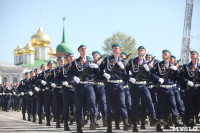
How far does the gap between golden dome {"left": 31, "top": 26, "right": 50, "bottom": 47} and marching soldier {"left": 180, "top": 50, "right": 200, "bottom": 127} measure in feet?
379

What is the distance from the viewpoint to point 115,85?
9.80m

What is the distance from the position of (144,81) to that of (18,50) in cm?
12881

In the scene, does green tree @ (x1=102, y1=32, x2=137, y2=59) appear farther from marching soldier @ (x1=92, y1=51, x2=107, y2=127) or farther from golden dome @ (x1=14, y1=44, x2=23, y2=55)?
golden dome @ (x1=14, y1=44, x2=23, y2=55)

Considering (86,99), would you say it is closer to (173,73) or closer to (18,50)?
(173,73)

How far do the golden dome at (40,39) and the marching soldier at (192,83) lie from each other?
379 feet

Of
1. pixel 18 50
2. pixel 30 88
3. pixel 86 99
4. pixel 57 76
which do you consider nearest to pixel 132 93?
pixel 86 99

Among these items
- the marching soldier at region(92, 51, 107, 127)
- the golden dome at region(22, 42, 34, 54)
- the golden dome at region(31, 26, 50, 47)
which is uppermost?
the golden dome at region(31, 26, 50, 47)

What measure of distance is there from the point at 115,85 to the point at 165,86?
1582mm

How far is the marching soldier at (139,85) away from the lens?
386 inches

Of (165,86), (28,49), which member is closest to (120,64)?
(165,86)

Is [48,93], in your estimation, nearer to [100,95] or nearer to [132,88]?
[100,95]

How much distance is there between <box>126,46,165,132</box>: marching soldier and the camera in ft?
32.1

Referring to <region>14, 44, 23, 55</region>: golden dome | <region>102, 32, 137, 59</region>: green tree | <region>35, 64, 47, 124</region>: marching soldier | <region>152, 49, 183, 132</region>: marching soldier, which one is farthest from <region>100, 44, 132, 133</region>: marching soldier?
<region>14, 44, 23, 55</region>: golden dome

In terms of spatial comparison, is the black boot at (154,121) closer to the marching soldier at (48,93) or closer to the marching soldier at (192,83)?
the marching soldier at (192,83)
